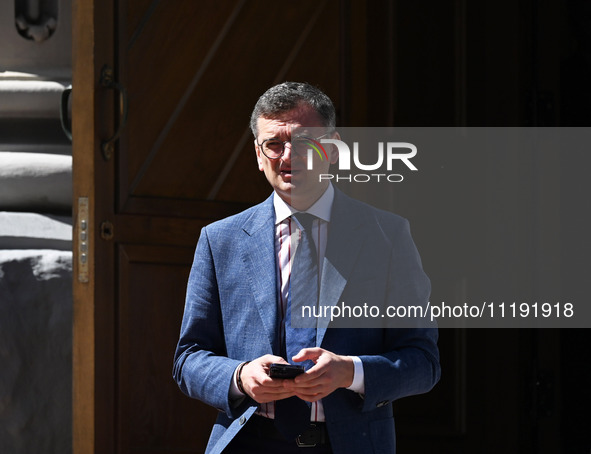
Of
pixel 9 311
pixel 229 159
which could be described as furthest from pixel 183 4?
pixel 9 311

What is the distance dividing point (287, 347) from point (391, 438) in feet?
0.95

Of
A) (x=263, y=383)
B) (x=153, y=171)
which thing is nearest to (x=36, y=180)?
(x=153, y=171)

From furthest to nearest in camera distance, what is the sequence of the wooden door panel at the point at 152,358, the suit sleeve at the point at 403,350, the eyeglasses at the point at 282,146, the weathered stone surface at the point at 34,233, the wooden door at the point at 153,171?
the weathered stone surface at the point at 34,233 < the wooden door panel at the point at 152,358 < the wooden door at the point at 153,171 < the eyeglasses at the point at 282,146 < the suit sleeve at the point at 403,350

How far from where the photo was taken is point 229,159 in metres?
3.68

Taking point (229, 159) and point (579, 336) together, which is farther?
point (579, 336)

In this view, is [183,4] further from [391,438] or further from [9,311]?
[391,438]

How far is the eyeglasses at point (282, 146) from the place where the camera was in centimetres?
212

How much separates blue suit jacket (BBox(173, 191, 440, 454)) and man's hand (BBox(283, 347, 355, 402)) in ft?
0.22

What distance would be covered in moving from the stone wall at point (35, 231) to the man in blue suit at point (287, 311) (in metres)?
1.65

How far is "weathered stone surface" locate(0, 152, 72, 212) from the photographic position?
3.89 meters

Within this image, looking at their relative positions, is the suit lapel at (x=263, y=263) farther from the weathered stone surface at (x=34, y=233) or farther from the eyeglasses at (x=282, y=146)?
the weathered stone surface at (x=34, y=233)

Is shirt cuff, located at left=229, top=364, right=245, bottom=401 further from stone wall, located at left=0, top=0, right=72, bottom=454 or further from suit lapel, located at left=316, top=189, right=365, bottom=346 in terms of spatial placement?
stone wall, located at left=0, top=0, right=72, bottom=454

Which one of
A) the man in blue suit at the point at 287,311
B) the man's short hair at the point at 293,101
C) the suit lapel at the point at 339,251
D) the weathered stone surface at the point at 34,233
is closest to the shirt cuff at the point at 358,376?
the man in blue suit at the point at 287,311

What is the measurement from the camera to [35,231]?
384 cm
